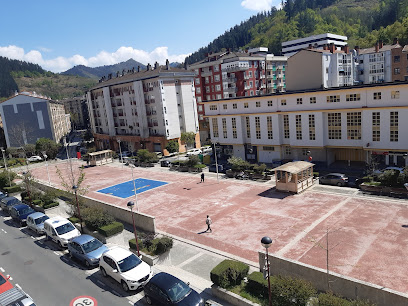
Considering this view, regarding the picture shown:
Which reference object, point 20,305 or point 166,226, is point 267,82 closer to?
point 166,226

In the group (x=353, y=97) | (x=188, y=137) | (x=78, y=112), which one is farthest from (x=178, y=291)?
(x=78, y=112)

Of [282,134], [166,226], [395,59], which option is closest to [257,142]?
[282,134]

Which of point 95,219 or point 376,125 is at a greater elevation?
point 376,125

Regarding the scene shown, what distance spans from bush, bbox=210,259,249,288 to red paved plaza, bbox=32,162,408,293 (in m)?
4.30

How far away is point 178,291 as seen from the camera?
1403 cm

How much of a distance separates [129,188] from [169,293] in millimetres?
27765

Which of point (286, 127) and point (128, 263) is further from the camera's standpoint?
point (286, 127)

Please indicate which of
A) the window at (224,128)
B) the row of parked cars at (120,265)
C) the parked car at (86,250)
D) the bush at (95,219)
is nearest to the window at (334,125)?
the window at (224,128)

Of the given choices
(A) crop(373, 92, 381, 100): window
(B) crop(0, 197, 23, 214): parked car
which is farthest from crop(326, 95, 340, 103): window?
(B) crop(0, 197, 23, 214): parked car

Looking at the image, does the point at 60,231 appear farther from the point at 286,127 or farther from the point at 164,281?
the point at 286,127

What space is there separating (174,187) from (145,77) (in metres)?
37.0

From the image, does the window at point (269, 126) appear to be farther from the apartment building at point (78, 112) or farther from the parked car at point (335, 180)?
the apartment building at point (78, 112)

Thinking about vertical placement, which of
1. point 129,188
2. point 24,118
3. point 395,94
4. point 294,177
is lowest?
point 129,188

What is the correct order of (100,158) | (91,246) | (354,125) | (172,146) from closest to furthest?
(91,246), (354,125), (100,158), (172,146)
